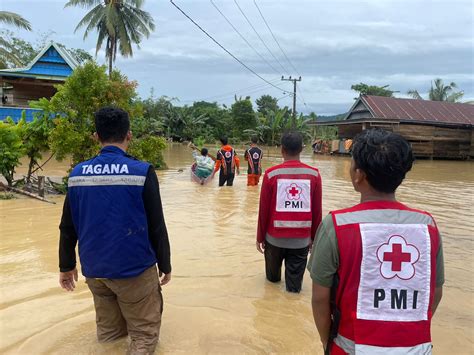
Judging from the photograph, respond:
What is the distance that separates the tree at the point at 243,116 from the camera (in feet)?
149

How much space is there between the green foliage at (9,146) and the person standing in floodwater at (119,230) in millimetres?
7449

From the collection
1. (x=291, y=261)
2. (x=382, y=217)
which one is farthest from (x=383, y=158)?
(x=291, y=261)

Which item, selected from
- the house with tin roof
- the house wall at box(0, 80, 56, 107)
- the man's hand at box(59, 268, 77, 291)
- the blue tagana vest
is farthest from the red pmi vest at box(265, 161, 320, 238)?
the house with tin roof

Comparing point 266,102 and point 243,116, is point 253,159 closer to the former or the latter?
point 243,116

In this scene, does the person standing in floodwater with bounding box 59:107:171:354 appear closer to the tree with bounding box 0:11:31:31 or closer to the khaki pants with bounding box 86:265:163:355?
the khaki pants with bounding box 86:265:163:355

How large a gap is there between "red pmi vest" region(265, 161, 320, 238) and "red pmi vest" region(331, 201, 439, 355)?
2.38 m

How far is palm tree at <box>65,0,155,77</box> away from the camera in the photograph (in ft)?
90.4

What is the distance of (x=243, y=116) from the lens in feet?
149

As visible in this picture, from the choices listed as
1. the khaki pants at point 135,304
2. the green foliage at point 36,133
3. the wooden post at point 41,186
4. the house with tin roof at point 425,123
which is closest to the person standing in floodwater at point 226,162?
the green foliage at point 36,133

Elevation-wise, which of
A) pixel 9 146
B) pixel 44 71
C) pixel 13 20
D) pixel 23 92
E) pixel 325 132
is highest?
pixel 13 20

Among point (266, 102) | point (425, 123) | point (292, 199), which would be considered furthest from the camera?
point (266, 102)

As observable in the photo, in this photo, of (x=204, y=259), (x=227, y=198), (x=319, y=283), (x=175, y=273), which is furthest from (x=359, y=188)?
(x=227, y=198)

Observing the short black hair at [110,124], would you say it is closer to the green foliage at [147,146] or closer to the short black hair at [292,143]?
the short black hair at [292,143]

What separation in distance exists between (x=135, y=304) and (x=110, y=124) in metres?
1.29
